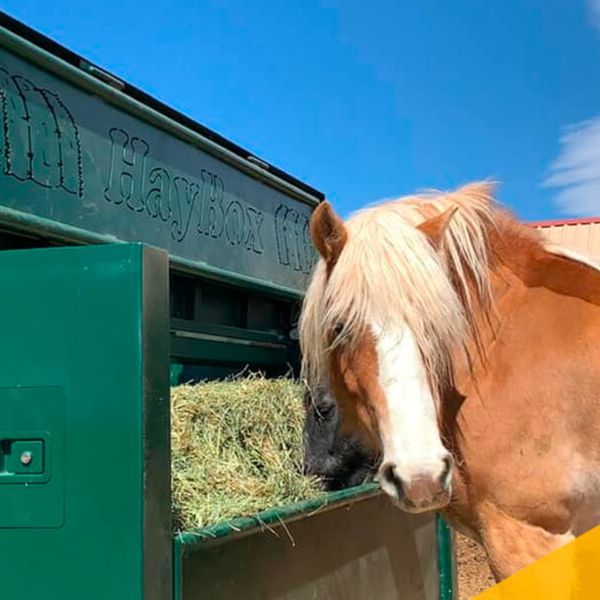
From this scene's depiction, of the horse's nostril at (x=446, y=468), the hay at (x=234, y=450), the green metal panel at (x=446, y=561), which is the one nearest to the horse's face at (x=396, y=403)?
the horse's nostril at (x=446, y=468)

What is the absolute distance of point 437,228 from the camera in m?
2.29

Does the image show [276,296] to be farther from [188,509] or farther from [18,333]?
[18,333]

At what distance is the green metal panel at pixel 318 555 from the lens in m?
1.75

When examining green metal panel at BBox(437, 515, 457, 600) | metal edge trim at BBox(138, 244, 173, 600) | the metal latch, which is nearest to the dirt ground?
green metal panel at BBox(437, 515, 457, 600)

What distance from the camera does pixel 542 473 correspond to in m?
2.18

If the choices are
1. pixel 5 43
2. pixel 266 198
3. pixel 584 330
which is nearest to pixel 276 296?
pixel 266 198

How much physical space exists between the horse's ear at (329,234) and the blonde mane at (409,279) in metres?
0.03

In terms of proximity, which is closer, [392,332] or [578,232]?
[392,332]

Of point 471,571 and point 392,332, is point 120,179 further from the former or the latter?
point 471,571

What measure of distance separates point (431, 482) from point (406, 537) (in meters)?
1.32

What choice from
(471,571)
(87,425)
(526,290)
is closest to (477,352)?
(526,290)

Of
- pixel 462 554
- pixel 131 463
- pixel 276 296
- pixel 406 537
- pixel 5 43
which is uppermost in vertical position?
pixel 5 43

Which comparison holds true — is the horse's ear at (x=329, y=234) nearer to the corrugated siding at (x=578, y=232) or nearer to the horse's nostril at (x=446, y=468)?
the horse's nostril at (x=446, y=468)

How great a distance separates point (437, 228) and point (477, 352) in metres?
0.40
